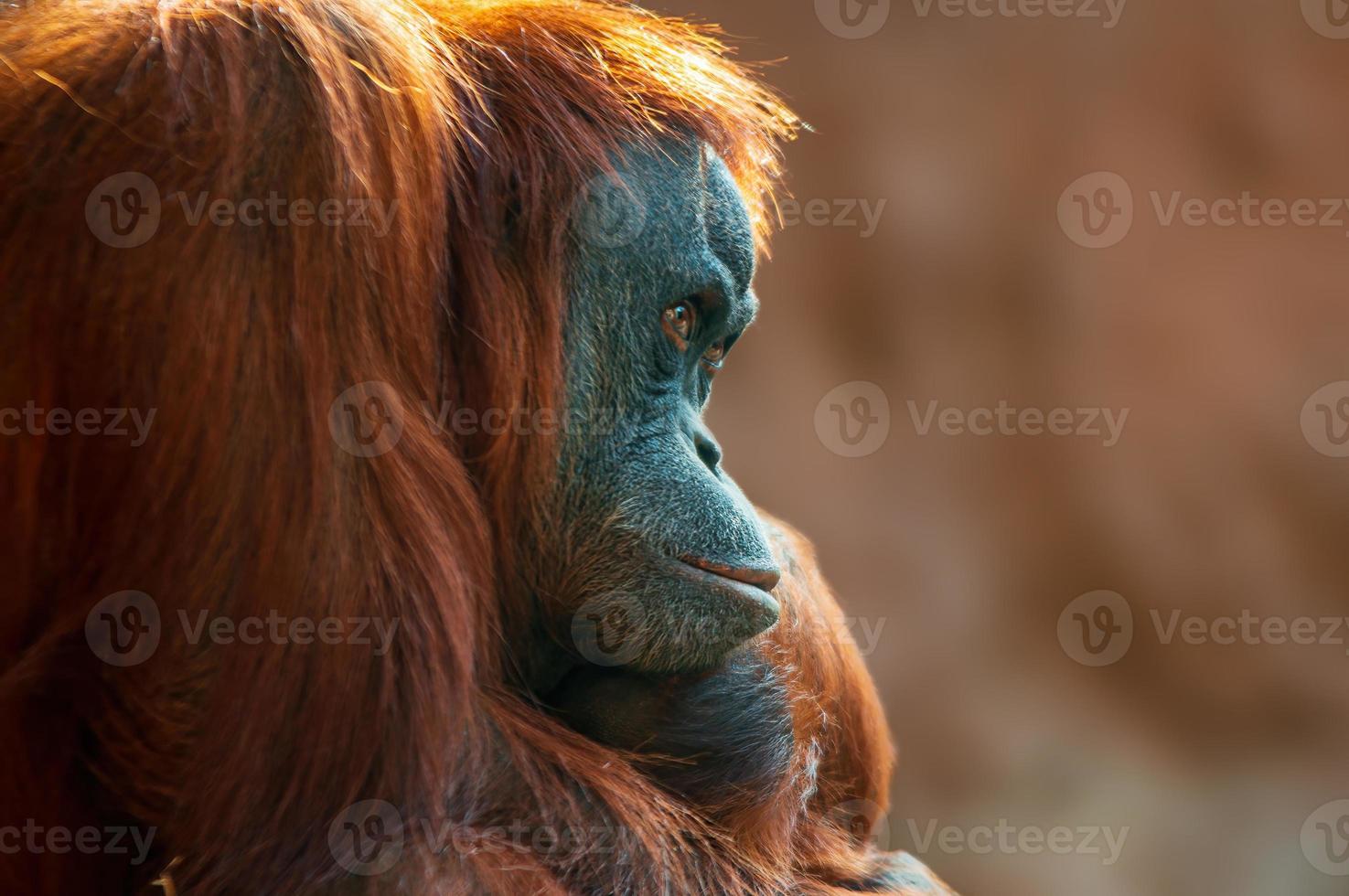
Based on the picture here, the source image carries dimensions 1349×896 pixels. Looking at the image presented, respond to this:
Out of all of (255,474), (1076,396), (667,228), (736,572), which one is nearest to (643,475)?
(736,572)

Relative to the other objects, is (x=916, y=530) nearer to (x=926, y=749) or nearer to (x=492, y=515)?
(x=926, y=749)

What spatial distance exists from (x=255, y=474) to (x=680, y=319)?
536 mm

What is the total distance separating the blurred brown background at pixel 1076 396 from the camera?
3.21 m

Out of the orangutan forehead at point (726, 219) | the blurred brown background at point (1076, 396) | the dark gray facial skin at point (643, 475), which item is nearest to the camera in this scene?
the dark gray facial skin at point (643, 475)

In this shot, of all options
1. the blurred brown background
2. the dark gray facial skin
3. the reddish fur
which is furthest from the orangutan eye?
the blurred brown background

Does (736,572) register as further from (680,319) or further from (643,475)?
(680,319)

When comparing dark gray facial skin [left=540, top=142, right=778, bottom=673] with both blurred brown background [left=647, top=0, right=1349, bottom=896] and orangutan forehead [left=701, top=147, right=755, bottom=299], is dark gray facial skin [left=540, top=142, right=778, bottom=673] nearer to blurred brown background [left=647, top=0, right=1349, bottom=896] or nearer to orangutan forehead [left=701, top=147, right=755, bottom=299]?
orangutan forehead [left=701, top=147, right=755, bottom=299]

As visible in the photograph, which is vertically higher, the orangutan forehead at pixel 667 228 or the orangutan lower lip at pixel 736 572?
the orangutan forehead at pixel 667 228

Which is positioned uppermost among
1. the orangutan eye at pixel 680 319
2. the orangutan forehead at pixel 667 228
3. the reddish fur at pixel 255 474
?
the orangutan forehead at pixel 667 228

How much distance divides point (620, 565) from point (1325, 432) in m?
2.72

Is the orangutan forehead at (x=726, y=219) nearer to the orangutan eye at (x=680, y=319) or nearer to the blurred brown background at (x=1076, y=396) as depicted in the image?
the orangutan eye at (x=680, y=319)

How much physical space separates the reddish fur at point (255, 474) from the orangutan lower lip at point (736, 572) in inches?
8.2

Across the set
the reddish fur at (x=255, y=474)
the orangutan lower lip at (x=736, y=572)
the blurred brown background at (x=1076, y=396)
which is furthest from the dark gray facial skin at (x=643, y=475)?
the blurred brown background at (x=1076, y=396)

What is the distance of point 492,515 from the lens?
1.23m
